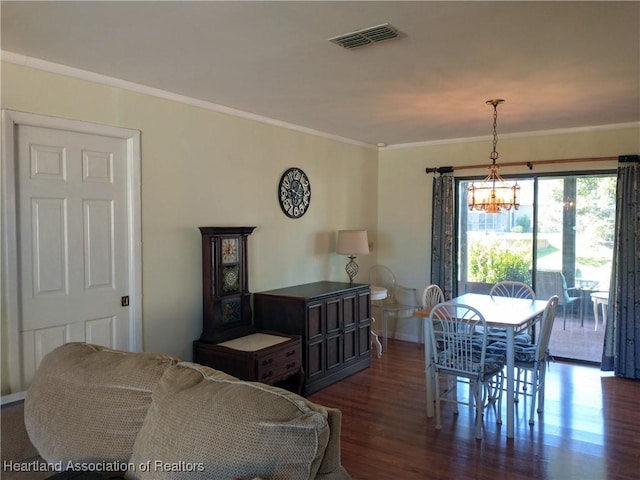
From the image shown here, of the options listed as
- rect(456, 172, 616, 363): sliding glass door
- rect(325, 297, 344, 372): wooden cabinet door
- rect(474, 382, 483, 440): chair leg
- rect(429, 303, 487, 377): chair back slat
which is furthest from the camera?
rect(456, 172, 616, 363): sliding glass door

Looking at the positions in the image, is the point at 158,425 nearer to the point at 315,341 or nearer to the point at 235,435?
the point at 235,435

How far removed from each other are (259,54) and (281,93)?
0.90 meters

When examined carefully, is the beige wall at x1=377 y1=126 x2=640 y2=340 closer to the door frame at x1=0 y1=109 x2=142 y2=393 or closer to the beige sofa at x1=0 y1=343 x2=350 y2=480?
the door frame at x1=0 y1=109 x2=142 y2=393

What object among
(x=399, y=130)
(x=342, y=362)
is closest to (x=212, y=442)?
(x=342, y=362)

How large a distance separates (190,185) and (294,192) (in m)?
1.34

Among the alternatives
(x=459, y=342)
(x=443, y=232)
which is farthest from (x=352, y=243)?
(x=459, y=342)

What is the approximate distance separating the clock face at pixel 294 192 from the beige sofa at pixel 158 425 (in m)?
2.94

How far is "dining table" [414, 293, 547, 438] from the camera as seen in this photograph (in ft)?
11.6

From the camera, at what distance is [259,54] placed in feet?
9.46

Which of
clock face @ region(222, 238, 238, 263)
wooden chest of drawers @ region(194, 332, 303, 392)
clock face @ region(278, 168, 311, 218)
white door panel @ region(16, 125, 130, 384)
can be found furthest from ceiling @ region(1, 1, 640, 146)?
wooden chest of drawers @ region(194, 332, 303, 392)

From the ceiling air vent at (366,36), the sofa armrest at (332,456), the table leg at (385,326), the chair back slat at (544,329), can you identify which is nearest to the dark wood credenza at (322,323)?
the table leg at (385,326)

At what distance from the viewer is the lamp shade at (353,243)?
540cm

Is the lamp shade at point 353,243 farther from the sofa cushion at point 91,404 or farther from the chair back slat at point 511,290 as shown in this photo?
the sofa cushion at point 91,404

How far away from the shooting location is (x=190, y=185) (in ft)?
13.0
